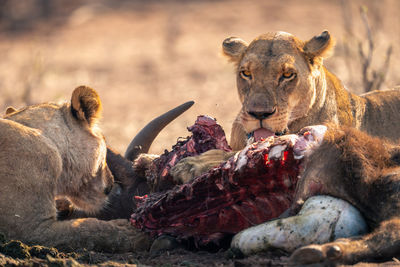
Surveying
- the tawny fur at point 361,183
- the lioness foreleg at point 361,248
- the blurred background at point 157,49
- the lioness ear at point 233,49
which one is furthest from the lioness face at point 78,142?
the blurred background at point 157,49

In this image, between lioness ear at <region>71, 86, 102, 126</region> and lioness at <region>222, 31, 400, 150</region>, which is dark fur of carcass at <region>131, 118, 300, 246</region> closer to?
lioness at <region>222, 31, 400, 150</region>

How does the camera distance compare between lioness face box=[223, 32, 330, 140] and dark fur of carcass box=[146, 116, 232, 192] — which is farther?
→ lioness face box=[223, 32, 330, 140]

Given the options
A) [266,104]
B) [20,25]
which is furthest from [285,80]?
[20,25]

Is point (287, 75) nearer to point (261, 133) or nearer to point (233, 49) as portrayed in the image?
point (261, 133)

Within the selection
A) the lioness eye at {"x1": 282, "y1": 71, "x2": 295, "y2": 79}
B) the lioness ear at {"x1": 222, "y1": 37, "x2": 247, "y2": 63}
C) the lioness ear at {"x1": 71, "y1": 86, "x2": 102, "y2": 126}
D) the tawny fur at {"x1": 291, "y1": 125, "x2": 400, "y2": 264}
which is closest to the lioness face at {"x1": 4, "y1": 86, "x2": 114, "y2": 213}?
the lioness ear at {"x1": 71, "y1": 86, "x2": 102, "y2": 126}

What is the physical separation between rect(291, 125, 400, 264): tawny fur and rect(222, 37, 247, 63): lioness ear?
73.7 inches

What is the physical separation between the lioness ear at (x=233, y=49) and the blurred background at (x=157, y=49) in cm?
299

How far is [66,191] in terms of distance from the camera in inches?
180

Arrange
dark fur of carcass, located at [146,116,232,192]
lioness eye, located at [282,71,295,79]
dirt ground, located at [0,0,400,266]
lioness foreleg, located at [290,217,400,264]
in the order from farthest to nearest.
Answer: dirt ground, located at [0,0,400,266] → lioness eye, located at [282,71,295,79] → dark fur of carcass, located at [146,116,232,192] → lioness foreleg, located at [290,217,400,264]

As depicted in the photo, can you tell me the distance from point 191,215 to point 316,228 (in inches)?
33.6

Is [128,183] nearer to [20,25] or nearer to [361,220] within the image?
[361,220]

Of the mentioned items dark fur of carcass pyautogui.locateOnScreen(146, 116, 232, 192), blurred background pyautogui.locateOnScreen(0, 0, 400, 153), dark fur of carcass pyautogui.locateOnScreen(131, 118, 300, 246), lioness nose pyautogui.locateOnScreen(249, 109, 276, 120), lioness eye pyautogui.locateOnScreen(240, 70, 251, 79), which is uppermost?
blurred background pyautogui.locateOnScreen(0, 0, 400, 153)

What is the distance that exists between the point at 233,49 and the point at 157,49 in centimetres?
1222

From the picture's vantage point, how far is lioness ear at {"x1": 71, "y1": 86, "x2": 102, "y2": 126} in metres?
4.81
